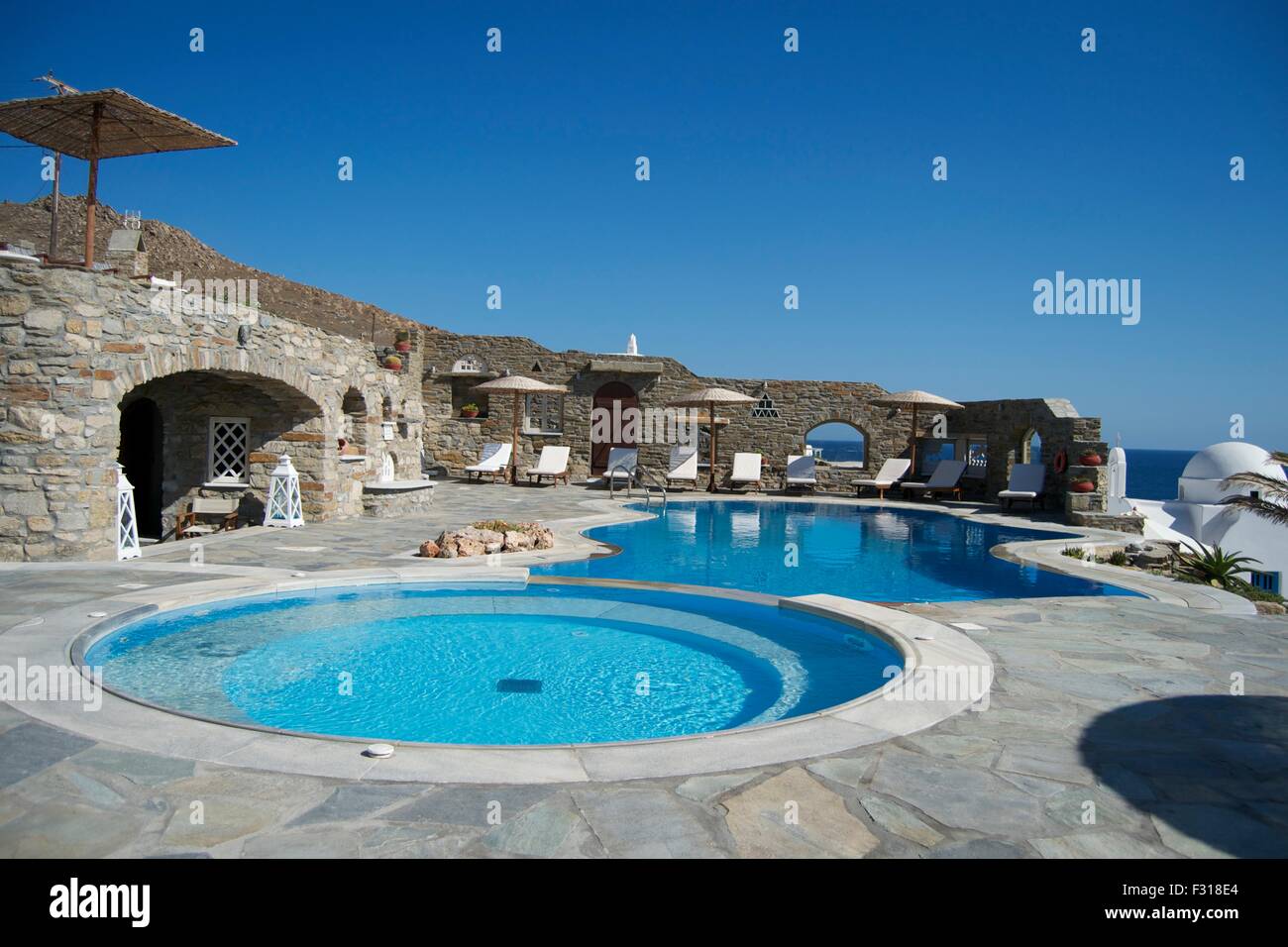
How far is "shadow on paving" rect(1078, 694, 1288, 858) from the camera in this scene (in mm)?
2621

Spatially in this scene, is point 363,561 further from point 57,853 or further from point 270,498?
point 57,853

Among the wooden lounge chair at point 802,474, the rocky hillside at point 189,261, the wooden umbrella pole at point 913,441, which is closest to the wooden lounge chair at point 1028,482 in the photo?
the wooden umbrella pole at point 913,441

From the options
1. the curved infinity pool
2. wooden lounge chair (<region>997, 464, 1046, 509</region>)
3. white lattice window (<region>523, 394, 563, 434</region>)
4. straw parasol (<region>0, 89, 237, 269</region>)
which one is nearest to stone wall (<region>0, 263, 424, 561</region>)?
straw parasol (<region>0, 89, 237, 269</region>)

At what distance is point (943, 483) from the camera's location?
55.1ft

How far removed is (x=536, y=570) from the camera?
8.05 m

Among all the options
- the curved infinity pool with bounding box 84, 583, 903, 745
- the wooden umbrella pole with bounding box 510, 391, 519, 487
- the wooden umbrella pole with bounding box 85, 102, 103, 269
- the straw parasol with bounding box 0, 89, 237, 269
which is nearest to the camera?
the curved infinity pool with bounding box 84, 583, 903, 745

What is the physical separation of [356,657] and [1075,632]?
4.89 meters

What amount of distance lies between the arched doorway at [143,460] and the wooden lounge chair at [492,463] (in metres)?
7.34

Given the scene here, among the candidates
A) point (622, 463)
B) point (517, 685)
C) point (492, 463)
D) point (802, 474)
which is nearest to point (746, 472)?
point (802, 474)

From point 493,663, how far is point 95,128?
6917mm

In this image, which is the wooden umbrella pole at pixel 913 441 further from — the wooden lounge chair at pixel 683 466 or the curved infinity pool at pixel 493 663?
the curved infinity pool at pixel 493 663

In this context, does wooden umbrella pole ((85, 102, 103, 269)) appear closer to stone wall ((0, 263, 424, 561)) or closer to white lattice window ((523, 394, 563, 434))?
stone wall ((0, 263, 424, 561))

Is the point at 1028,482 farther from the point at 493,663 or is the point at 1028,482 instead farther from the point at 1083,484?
the point at 493,663

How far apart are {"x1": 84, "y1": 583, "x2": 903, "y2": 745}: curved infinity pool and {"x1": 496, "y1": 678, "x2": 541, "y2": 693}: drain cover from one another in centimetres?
2
